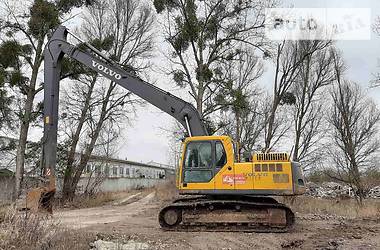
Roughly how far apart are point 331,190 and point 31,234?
34333 millimetres

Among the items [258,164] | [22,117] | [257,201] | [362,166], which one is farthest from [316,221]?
[362,166]

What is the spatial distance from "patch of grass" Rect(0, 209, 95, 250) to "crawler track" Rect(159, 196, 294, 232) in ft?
15.1

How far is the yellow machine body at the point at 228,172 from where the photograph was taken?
1136 cm

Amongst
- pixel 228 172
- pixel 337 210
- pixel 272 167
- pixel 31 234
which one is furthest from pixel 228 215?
pixel 337 210

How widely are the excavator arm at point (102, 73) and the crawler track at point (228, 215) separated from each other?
2334 millimetres

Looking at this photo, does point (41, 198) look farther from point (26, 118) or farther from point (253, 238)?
point (26, 118)

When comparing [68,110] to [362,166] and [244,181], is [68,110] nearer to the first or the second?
[244,181]

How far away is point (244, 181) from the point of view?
11461 mm

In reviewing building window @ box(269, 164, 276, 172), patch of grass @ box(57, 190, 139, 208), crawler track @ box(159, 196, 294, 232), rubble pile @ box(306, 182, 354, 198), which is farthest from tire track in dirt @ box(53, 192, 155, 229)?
rubble pile @ box(306, 182, 354, 198)

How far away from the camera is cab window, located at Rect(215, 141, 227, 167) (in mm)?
11625

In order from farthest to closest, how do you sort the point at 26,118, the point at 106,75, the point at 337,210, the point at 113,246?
the point at 26,118
the point at 337,210
the point at 106,75
the point at 113,246

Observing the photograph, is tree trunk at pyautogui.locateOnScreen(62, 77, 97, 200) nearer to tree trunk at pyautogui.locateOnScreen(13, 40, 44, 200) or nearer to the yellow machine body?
tree trunk at pyautogui.locateOnScreen(13, 40, 44, 200)

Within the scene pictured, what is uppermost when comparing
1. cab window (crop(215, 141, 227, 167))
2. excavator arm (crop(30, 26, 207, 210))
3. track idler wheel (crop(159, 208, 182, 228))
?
excavator arm (crop(30, 26, 207, 210))

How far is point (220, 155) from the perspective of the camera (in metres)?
11.7
